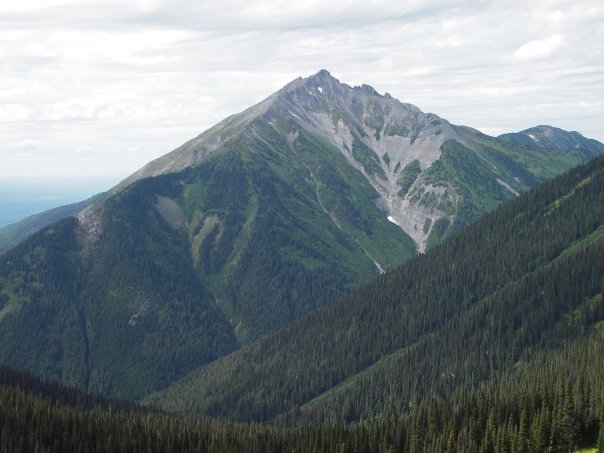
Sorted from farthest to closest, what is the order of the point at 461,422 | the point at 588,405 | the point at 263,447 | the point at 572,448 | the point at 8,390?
the point at 8,390, the point at 263,447, the point at 461,422, the point at 588,405, the point at 572,448

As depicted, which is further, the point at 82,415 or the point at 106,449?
the point at 82,415

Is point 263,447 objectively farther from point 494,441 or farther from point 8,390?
point 8,390

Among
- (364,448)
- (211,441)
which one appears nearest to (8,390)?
(211,441)

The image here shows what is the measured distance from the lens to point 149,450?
484 feet

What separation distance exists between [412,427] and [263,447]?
3191 cm

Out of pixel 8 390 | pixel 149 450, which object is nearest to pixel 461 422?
pixel 149 450

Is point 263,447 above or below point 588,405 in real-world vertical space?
below

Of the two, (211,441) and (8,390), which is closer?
(211,441)

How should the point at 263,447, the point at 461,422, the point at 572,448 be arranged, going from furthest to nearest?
the point at 263,447
the point at 461,422
the point at 572,448

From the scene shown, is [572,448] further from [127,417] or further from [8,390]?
[8,390]

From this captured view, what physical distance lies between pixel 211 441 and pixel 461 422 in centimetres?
5280

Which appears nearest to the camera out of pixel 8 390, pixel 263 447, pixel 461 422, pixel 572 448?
pixel 572 448

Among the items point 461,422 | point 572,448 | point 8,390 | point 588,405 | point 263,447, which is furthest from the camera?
point 8,390

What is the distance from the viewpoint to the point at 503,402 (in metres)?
148
